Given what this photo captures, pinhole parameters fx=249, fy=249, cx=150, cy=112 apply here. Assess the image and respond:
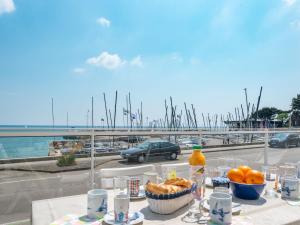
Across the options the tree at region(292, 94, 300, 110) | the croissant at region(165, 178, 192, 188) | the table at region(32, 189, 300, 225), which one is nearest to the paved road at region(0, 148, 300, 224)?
the table at region(32, 189, 300, 225)

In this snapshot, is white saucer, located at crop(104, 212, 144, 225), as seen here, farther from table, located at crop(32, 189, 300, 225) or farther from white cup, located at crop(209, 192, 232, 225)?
white cup, located at crop(209, 192, 232, 225)

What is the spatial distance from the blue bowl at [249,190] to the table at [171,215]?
3cm

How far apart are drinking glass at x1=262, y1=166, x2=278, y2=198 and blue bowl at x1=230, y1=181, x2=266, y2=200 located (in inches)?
5.3

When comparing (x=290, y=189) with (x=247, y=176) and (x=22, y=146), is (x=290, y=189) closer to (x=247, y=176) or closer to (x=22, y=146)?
(x=247, y=176)

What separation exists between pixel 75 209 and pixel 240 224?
76 cm

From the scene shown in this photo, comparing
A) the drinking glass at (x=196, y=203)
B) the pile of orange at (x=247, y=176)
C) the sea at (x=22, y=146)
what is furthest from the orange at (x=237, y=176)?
the sea at (x=22, y=146)

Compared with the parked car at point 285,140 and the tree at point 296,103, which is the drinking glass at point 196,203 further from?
the tree at point 296,103

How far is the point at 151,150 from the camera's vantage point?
396cm

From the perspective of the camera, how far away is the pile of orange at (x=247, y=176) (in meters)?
1.38

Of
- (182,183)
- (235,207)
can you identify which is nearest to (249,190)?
(235,207)

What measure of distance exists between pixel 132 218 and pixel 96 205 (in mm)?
168

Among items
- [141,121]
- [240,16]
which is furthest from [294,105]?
[240,16]

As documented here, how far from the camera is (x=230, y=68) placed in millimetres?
13227

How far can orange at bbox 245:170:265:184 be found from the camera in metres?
1.37
